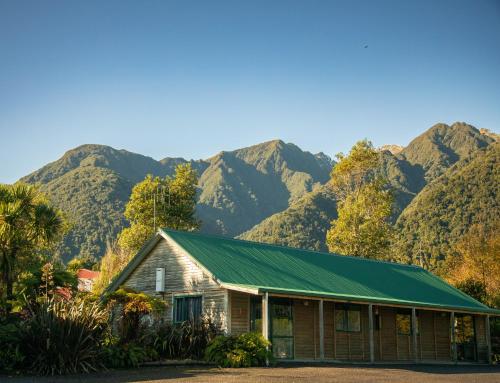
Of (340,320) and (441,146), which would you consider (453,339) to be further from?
(441,146)

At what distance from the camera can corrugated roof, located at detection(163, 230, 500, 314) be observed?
22.8 meters

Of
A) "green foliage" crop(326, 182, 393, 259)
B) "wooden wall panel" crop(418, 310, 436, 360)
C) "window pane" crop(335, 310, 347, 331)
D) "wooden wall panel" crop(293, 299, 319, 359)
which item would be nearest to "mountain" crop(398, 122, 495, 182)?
"green foliage" crop(326, 182, 393, 259)

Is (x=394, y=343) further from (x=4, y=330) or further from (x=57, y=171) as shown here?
(x=57, y=171)

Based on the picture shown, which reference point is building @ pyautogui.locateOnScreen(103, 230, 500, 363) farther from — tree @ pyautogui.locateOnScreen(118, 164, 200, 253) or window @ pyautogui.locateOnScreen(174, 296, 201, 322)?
tree @ pyautogui.locateOnScreen(118, 164, 200, 253)

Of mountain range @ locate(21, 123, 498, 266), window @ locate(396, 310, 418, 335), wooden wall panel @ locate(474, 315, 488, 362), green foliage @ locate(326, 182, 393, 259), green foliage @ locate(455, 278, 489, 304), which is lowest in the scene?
wooden wall panel @ locate(474, 315, 488, 362)

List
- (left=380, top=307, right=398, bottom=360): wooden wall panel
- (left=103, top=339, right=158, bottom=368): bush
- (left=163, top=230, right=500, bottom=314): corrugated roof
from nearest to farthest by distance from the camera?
(left=103, top=339, right=158, bottom=368): bush, (left=163, top=230, right=500, bottom=314): corrugated roof, (left=380, top=307, right=398, bottom=360): wooden wall panel

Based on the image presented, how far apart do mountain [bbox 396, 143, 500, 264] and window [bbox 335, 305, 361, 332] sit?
2098 inches

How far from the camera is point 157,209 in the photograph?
48875 mm

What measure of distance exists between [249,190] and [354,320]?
517ft

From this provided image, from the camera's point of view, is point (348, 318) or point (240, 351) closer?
point (240, 351)

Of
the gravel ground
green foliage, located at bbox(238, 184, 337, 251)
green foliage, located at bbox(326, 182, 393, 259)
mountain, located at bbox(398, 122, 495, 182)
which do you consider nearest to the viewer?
the gravel ground

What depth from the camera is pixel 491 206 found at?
85438 mm

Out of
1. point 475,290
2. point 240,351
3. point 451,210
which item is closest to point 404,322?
point 475,290

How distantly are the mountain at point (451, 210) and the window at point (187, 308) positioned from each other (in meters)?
57.5
